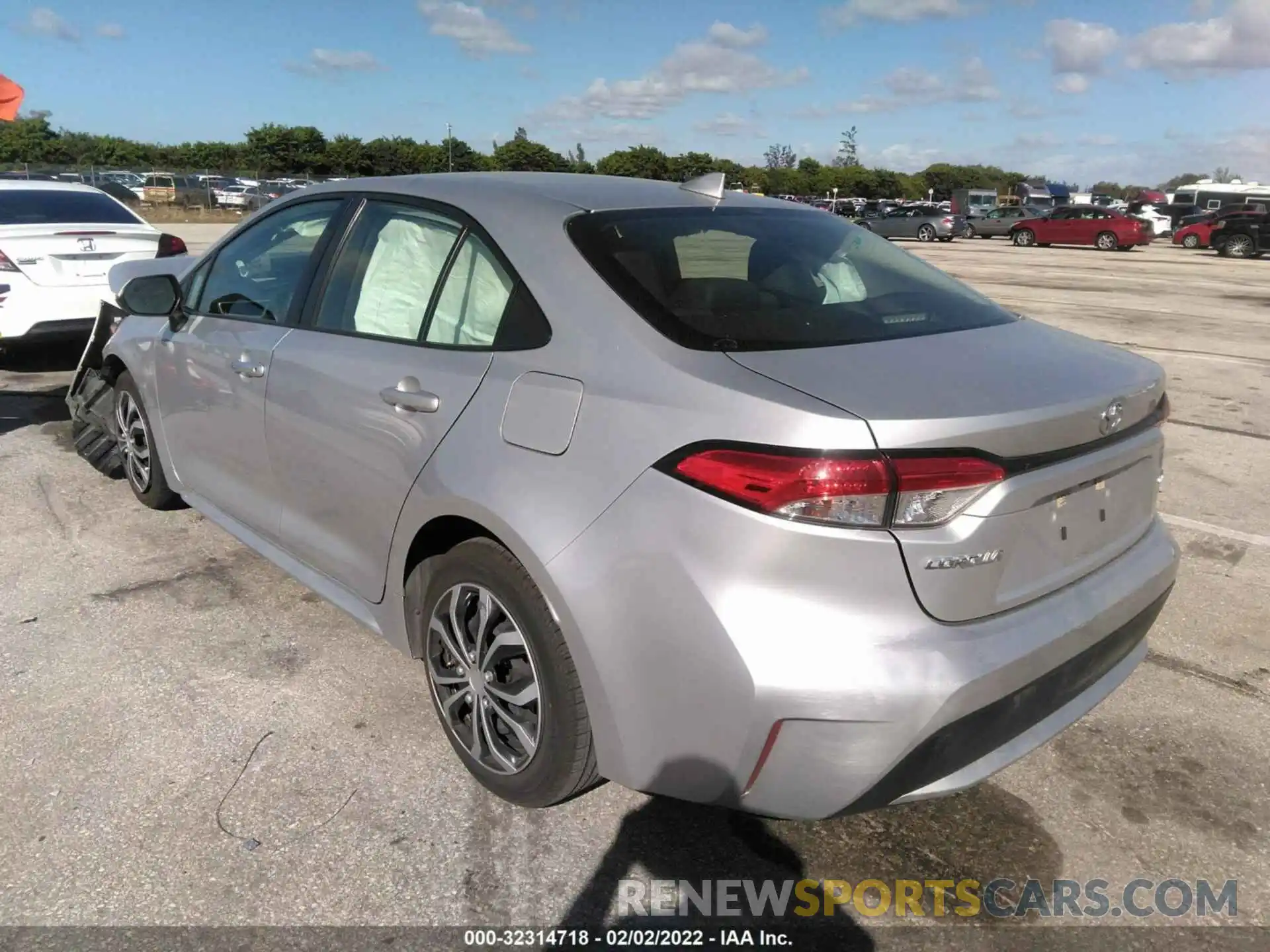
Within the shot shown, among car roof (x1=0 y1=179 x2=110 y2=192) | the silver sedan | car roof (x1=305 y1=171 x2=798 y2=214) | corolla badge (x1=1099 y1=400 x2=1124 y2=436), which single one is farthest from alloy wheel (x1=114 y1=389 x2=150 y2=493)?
car roof (x1=0 y1=179 x2=110 y2=192)

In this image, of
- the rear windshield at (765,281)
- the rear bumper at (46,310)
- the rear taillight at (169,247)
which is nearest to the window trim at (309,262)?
the rear windshield at (765,281)

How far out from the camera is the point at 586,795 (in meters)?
2.70

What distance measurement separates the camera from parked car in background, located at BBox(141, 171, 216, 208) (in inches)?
1652

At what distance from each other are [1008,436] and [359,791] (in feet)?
6.34

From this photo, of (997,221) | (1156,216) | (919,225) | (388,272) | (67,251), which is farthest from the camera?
(1156,216)

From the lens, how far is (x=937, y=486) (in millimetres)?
1918

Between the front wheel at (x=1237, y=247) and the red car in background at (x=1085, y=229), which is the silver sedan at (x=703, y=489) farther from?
the red car in background at (x=1085, y=229)

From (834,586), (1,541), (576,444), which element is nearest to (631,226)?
(576,444)

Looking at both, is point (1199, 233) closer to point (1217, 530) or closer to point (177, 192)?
point (1217, 530)

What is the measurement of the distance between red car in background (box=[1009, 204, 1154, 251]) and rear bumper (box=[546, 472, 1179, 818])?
34437mm

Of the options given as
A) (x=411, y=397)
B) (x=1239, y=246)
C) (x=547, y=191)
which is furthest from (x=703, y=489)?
(x=1239, y=246)

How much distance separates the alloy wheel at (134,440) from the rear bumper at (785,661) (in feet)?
10.5

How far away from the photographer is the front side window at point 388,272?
2867 millimetres

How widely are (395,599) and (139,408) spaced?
2.36 metres
